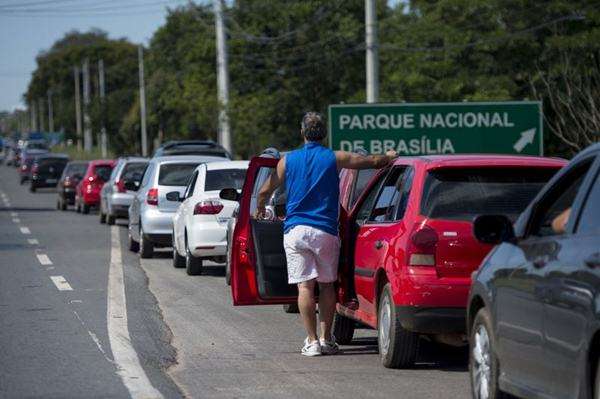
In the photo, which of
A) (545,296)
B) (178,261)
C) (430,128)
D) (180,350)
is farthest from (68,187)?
(545,296)

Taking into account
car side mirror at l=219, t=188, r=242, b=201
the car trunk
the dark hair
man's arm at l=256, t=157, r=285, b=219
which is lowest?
the car trunk

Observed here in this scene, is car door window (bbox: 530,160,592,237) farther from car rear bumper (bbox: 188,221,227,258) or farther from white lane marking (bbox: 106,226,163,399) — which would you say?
car rear bumper (bbox: 188,221,227,258)

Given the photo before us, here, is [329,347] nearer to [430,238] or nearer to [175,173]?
[430,238]

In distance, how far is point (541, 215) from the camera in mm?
7762

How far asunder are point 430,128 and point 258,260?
16.2 metres

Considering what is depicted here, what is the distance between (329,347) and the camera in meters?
11.4

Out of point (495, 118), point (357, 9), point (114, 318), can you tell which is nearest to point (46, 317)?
point (114, 318)

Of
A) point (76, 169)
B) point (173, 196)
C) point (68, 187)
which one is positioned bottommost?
point (68, 187)

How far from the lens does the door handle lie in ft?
21.1

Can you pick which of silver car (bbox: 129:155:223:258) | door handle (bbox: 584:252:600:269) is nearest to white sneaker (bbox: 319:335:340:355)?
door handle (bbox: 584:252:600:269)

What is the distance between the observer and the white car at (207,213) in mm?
19016

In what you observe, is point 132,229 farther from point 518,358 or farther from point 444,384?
point 518,358

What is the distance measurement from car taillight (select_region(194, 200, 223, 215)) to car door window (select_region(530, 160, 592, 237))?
11.6m

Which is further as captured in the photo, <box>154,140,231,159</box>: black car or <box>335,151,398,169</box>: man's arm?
<box>154,140,231,159</box>: black car
